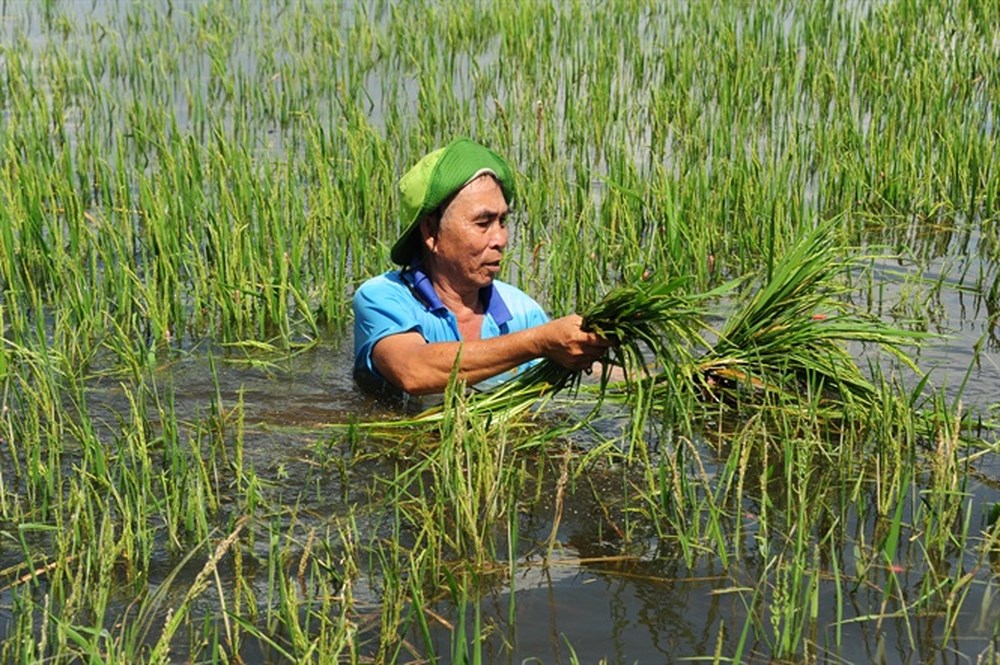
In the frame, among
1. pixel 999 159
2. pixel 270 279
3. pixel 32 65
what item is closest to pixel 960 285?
pixel 999 159

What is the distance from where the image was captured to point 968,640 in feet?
9.04

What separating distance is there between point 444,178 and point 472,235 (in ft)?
0.53

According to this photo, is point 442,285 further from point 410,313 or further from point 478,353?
point 478,353

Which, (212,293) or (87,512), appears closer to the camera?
(87,512)

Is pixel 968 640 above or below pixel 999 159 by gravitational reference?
below

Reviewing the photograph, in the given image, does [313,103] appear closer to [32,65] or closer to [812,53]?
[32,65]

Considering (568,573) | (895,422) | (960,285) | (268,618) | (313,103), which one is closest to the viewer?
(268,618)

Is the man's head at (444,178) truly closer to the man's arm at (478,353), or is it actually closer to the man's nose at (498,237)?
the man's nose at (498,237)

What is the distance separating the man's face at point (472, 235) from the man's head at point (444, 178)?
2cm

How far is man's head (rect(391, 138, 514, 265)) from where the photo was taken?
3.95 m

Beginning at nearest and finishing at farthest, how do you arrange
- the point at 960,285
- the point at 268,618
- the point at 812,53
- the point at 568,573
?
the point at 268,618 → the point at 568,573 → the point at 960,285 → the point at 812,53

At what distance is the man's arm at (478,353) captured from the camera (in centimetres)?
355

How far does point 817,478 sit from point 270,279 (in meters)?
2.06

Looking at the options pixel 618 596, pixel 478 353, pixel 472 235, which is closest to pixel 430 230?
pixel 472 235
